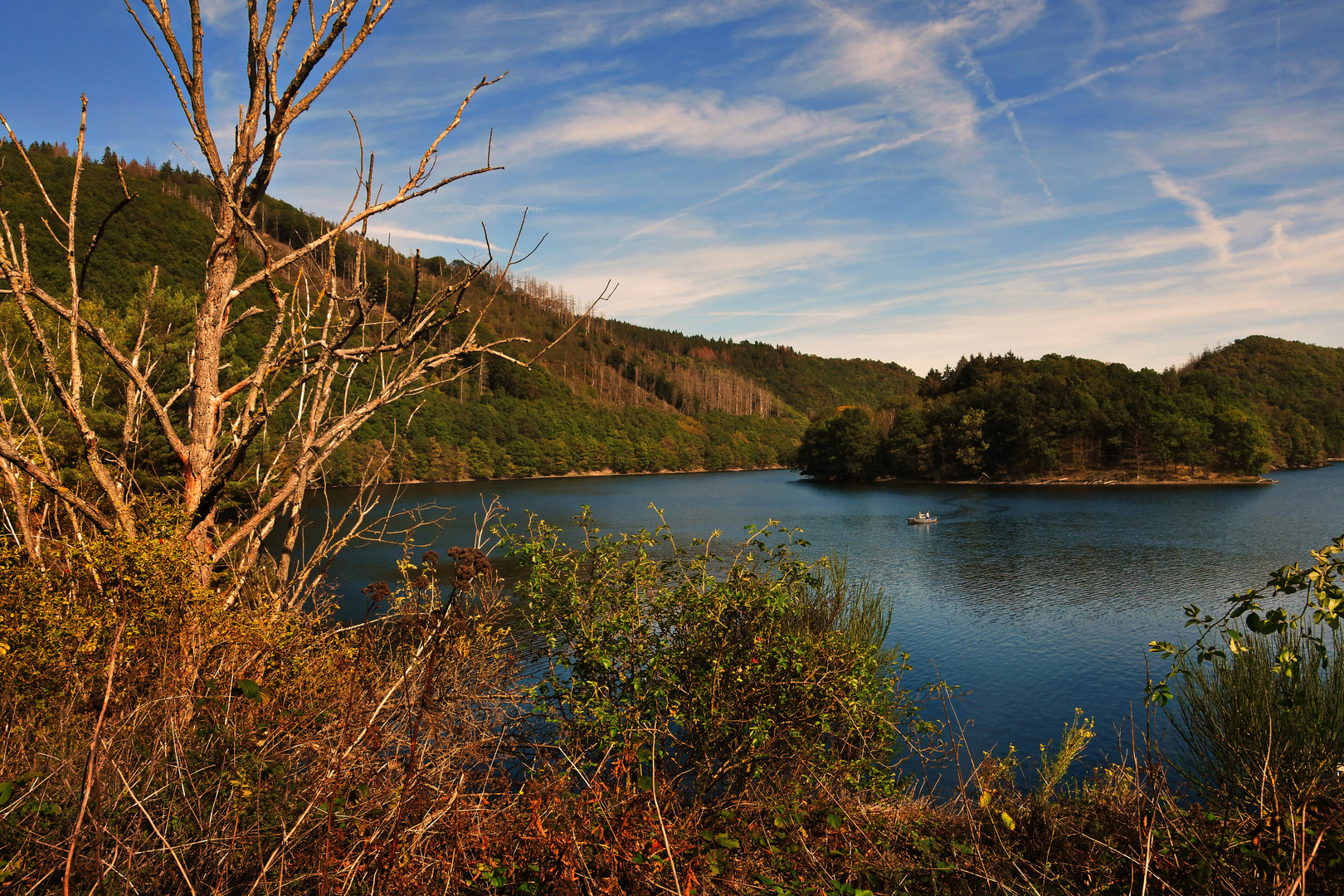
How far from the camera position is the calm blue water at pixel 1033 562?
618 inches

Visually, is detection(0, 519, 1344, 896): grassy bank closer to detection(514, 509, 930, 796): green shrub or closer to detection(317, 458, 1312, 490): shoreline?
detection(514, 509, 930, 796): green shrub

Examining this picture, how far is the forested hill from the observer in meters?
60.1

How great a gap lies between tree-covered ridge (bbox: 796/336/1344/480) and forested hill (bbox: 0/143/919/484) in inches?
498

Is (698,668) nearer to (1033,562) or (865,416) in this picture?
(1033,562)

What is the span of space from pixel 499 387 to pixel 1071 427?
3181 inches

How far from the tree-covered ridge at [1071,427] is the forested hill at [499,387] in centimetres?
1265

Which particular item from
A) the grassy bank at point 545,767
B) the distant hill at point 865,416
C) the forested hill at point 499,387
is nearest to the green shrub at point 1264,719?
the grassy bank at point 545,767

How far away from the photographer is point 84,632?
4.82 meters

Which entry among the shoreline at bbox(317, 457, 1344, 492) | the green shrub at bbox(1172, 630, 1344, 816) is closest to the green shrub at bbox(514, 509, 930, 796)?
the green shrub at bbox(1172, 630, 1344, 816)

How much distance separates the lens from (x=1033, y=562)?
28844mm

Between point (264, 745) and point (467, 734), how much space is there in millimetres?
3314

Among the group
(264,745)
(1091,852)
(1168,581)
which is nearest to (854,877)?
(1091,852)

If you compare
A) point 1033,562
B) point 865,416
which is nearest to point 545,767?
point 1033,562

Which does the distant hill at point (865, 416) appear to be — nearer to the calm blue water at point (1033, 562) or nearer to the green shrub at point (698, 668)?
the calm blue water at point (1033, 562)
